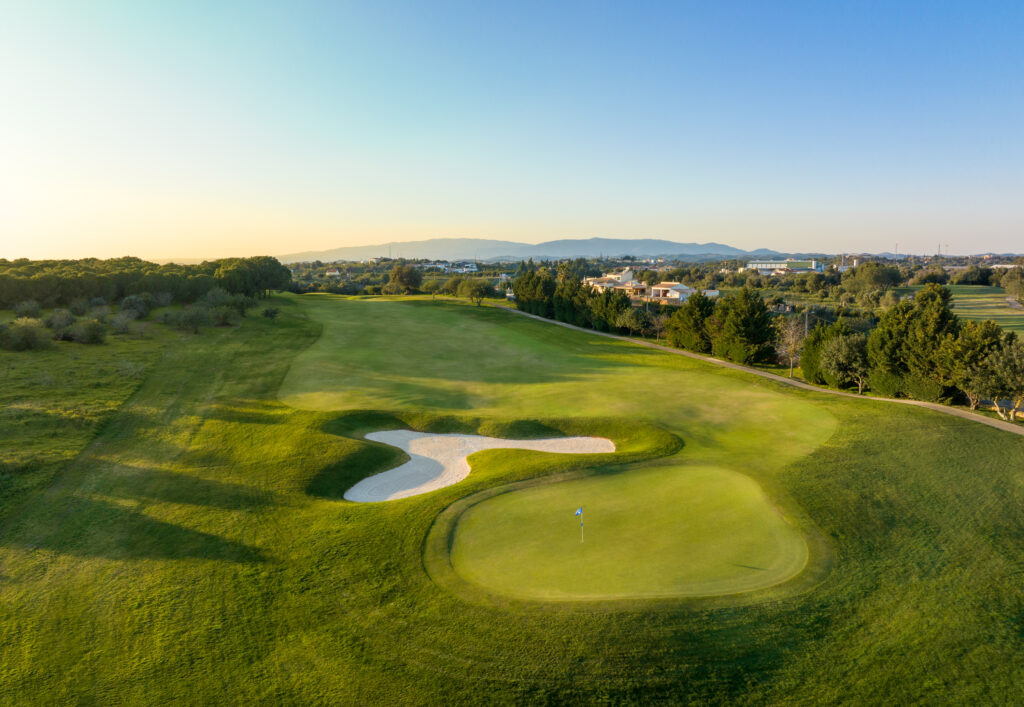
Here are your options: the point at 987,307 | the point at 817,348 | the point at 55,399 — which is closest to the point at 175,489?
the point at 55,399

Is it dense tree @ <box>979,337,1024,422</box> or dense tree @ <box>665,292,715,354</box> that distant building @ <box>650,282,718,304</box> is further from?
dense tree @ <box>979,337,1024,422</box>

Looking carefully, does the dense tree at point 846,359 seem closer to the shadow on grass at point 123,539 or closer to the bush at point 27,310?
the shadow on grass at point 123,539

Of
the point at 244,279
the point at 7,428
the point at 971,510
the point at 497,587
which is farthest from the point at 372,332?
the point at 971,510

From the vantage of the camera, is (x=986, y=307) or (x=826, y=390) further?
(x=986, y=307)

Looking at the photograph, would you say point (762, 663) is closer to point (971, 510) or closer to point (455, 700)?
point (455, 700)

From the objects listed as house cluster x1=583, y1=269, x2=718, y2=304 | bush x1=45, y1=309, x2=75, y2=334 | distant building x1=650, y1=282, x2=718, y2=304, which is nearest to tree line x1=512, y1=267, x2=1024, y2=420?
house cluster x1=583, y1=269, x2=718, y2=304

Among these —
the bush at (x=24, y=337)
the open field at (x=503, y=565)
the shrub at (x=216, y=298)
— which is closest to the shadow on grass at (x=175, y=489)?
the open field at (x=503, y=565)

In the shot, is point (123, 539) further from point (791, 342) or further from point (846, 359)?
point (791, 342)
